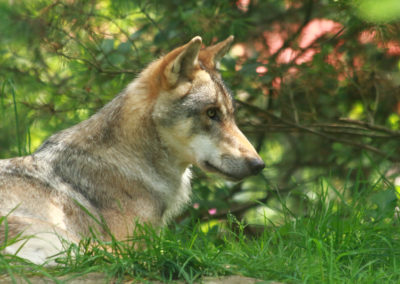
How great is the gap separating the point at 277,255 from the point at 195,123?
4.78ft

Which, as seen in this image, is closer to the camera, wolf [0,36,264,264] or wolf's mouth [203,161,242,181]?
wolf [0,36,264,264]

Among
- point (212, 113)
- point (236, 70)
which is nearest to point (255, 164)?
point (212, 113)

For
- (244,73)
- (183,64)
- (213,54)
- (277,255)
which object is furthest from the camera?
(244,73)

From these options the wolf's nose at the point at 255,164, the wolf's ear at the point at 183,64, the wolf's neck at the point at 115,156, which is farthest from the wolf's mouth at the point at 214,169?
the wolf's ear at the point at 183,64

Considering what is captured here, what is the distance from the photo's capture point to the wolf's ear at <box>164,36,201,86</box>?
4516 millimetres

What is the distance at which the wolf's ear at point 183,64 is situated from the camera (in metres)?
4.52

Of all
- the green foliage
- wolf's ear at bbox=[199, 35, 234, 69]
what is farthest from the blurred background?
wolf's ear at bbox=[199, 35, 234, 69]

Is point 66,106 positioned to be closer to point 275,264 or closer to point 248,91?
point 248,91

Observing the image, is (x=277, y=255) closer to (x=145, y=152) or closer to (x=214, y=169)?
(x=214, y=169)

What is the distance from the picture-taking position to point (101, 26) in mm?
6082

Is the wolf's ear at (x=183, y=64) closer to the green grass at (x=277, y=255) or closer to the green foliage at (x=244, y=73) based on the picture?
the green foliage at (x=244, y=73)

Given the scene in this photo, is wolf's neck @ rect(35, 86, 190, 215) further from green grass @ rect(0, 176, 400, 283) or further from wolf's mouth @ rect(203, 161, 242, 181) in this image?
green grass @ rect(0, 176, 400, 283)

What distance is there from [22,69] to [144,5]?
1645mm

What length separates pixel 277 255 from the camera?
3570 millimetres
